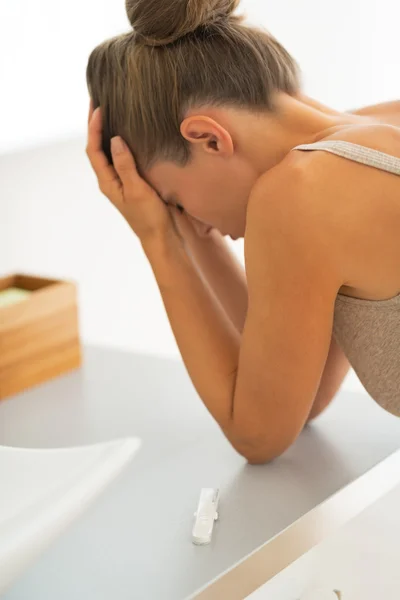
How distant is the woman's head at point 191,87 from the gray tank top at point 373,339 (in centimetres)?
9

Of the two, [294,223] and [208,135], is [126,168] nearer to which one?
[208,135]

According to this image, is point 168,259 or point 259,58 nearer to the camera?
point 259,58

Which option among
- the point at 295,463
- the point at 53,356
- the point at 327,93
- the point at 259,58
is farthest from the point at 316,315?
the point at 327,93

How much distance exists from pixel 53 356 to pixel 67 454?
0.45 m

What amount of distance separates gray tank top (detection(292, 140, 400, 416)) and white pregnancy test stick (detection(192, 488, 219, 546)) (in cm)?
24

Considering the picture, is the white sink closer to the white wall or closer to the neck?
the neck

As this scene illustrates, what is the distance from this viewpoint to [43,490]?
0.87m

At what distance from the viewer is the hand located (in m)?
1.15

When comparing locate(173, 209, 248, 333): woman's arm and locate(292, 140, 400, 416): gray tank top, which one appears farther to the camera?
locate(173, 209, 248, 333): woman's arm

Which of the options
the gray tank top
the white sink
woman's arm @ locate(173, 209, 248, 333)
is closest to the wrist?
woman's arm @ locate(173, 209, 248, 333)

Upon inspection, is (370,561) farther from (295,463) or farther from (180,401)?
(180,401)

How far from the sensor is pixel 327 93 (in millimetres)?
4059

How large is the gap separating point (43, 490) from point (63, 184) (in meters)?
2.03

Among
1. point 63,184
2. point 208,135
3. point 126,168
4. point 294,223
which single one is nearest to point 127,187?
point 126,168
